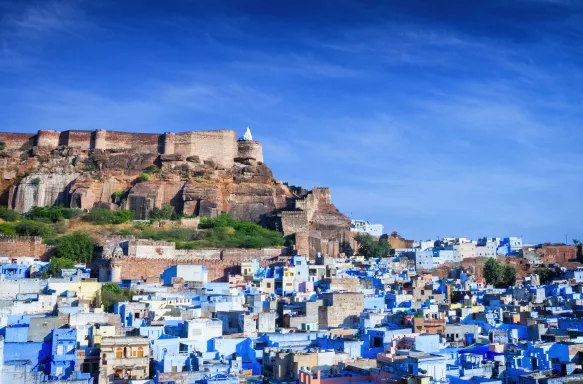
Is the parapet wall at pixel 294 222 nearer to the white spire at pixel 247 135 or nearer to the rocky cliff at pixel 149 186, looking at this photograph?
the rocky cliff at pixel 149 186

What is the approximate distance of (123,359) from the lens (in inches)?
803

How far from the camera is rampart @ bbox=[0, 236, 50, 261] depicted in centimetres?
3850

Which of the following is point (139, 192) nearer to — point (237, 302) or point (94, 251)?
point (94, 251)

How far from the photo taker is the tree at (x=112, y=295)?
28.0 metres

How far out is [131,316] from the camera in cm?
2520

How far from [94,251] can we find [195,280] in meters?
6.55

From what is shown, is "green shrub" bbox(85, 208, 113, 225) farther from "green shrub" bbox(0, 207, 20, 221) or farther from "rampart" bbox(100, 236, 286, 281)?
"green shrub" bbox(0, 207, 20, 221)

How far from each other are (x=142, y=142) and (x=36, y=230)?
14216 millimetres

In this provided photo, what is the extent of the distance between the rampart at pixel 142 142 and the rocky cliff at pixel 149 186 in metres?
0.33

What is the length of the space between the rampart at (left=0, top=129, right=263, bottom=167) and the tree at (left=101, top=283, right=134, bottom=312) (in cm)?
2387

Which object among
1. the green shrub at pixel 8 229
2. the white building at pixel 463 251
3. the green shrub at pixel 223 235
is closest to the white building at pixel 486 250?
the white building at pixel 463 251

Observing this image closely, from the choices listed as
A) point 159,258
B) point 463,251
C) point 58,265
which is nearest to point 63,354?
point 58,265

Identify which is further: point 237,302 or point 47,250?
point 47,250

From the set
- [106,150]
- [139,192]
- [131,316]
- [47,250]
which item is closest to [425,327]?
[131,316]
